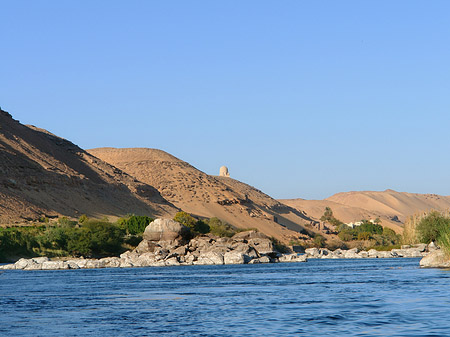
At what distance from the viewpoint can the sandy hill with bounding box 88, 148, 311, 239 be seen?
154 metres

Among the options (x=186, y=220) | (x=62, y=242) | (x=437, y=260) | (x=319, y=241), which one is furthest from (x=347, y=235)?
(x=437, y=260)

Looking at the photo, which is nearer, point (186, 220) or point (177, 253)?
point (177, 253)

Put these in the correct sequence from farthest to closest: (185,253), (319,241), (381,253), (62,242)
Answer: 1. (319,241)
2. (381,253)
3. (62,242)
4. (185,253)

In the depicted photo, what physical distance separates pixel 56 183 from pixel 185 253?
55.4 metres

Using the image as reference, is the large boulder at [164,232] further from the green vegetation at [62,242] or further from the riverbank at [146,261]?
the green vegetation at [62,242]

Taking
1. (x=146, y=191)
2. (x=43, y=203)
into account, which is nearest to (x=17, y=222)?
(x=43, y=203)

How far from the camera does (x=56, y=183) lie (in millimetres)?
122812

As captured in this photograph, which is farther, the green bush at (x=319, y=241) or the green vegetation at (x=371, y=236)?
the green vegetation at (x=371, y=236)

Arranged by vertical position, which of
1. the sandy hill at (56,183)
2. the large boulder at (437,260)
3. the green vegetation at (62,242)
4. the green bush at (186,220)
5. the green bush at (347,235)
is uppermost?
the sandy hill at (56,183)

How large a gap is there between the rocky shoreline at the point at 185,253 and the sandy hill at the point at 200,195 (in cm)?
6236

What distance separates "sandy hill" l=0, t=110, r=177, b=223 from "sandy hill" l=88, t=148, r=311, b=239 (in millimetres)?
14679

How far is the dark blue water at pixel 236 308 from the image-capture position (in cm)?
2091

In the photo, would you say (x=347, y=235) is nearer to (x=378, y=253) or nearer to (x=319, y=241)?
(x=319, y=241)

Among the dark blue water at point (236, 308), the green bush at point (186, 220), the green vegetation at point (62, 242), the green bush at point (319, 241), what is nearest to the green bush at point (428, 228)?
the green bush at point (186, 220)
